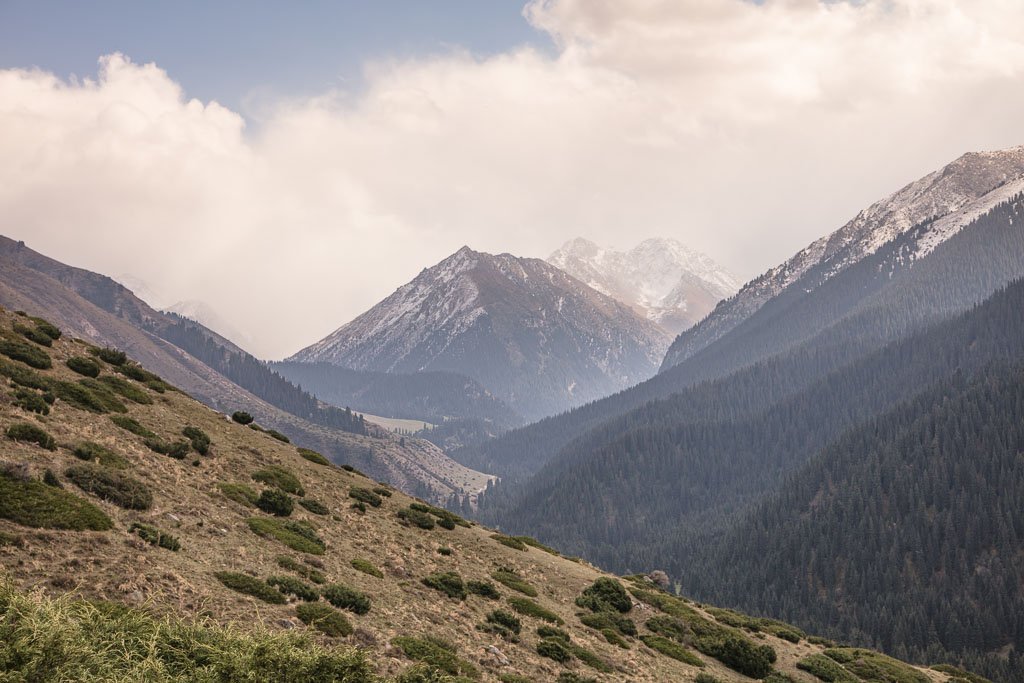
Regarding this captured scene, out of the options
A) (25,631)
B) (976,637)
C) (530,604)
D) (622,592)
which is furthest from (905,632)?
(25,631)

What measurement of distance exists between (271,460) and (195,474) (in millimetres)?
10535

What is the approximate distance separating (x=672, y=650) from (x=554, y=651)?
1330 cm

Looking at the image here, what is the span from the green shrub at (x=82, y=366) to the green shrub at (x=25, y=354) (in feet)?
7.54

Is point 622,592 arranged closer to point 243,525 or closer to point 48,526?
point 243,525

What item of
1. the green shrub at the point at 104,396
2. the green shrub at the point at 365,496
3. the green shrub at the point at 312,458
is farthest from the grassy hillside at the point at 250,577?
the green shrub at the point at 312,458

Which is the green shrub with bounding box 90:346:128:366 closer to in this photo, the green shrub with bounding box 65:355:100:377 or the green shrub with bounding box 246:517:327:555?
the green shrub with bounding box 65:355:100:377

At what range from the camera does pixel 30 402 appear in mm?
34406

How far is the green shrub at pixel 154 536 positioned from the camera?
26734 millimetres

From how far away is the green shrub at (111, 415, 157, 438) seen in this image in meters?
39.3

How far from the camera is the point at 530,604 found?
134ft

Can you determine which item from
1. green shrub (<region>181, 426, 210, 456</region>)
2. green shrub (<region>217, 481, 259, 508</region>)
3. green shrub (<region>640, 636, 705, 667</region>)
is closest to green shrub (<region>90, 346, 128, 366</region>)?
green shrub (<region>181, 426, 210, 456</region>)

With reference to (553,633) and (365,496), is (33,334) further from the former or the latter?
(553,633)

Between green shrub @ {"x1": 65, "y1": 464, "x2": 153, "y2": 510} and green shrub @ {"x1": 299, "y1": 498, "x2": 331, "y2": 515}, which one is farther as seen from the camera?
green shrub @ {"x1": 299, "y1": 498, "x2": 331, "y2": 515}

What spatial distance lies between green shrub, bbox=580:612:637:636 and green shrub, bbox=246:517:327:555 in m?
18.0
